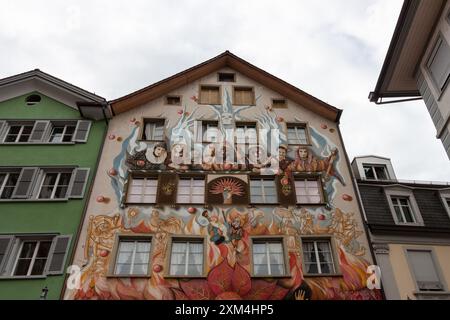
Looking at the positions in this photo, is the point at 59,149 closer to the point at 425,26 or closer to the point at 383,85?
the point at 383,85

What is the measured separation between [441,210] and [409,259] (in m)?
3.11

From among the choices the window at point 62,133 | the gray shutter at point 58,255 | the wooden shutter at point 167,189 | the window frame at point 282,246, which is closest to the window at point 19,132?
the window at point 62,133

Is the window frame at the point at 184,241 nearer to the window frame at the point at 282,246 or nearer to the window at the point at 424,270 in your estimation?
the window frame at the point at 282,246

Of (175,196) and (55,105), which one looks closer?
(175,196)

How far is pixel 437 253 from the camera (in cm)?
1531

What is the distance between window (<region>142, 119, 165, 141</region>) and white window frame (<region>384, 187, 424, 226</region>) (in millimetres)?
9964

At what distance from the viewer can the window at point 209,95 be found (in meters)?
20.5

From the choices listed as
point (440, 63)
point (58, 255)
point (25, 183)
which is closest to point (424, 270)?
point (440, 63)

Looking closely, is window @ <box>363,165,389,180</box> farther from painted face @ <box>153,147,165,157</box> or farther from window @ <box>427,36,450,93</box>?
painted face @ <box>153,147,165,157</box>

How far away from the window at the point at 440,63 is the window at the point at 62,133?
14880mm

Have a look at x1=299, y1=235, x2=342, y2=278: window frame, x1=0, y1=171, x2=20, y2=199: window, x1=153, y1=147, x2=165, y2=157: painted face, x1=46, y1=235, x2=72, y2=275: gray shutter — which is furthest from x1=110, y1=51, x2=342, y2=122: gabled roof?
x1=46, y1=235, x2=72, y2=275: gray shutter
